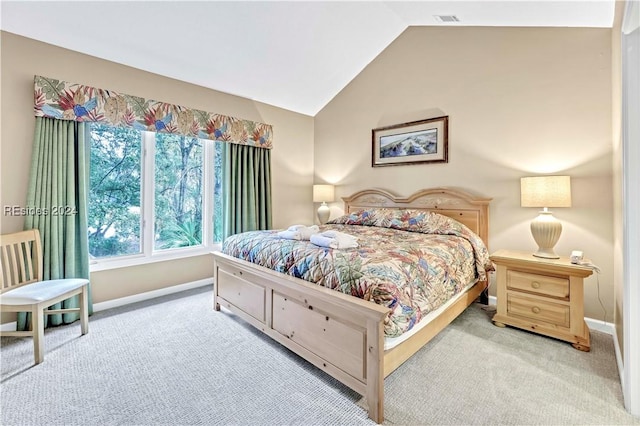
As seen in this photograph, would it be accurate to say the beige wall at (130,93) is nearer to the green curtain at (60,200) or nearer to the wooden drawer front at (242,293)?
the green curtain at (60,200)

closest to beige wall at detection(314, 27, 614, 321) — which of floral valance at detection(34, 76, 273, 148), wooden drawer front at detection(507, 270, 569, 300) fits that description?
wooden drawer front at detection(507, 270, 569, 300)

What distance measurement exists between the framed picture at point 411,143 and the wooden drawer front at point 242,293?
8.67 feet

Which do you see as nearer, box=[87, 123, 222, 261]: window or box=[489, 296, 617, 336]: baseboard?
box=[489, 296, 617, 336]: baseboard

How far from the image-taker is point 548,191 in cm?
251

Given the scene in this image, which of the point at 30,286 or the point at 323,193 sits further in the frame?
the point at 323,193

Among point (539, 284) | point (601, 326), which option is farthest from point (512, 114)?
point (601, 326)

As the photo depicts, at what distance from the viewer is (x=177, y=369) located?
202 centimetres

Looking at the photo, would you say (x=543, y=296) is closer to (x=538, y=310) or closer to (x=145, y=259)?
(x=538, y=310)

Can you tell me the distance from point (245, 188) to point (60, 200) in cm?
Result: 198

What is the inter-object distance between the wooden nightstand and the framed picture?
1557mm

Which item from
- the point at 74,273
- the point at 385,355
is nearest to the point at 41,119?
the point at 74,273

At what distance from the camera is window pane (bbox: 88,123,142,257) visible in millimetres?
3088

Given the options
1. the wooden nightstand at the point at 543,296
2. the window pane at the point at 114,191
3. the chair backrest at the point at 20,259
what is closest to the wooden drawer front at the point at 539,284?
the wooden nightstand at the point at 543,296

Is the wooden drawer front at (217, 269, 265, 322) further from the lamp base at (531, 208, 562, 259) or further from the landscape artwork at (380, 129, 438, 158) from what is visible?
the landscape artwork at (380, 129, 438, 158)
